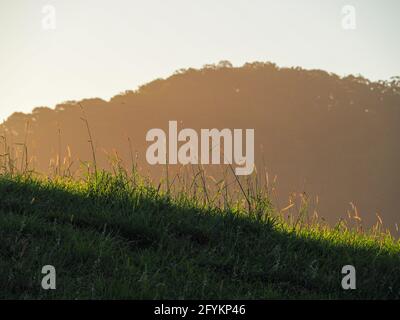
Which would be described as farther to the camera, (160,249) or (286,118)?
(286,118)

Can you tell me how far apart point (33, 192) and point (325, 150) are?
74.2 m

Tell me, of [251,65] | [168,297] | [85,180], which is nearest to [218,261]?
[168,297]

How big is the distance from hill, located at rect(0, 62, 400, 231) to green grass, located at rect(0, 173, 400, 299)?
63.4 metres

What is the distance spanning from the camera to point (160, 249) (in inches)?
215

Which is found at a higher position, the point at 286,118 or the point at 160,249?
the point at 160,249

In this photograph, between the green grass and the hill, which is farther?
the hill

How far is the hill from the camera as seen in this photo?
7369cm

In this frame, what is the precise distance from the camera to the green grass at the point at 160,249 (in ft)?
15.5

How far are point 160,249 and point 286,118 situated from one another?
80.8m

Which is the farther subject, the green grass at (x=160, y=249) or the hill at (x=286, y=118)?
the hill at (x=286, y=118)

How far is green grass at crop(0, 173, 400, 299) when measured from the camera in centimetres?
472

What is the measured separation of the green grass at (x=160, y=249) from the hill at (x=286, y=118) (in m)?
63.4

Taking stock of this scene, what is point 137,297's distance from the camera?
14.7 ft

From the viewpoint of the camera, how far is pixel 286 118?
85062mm
